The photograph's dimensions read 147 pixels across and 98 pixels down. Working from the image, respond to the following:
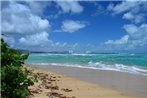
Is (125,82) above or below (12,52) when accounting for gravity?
below

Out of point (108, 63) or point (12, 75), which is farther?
point (108, 63)

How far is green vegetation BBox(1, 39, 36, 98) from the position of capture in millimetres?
5277

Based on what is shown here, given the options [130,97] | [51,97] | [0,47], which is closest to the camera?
[0,47]

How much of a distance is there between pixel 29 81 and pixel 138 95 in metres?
5.87

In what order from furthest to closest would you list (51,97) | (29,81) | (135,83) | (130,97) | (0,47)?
(135,83)
(130,97)
(51,97)
(29,81)
(0,47)

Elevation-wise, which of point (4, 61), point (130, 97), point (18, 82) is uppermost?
point (4, 61)

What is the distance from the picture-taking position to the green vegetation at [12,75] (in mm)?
5277

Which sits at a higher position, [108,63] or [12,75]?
[108,63]

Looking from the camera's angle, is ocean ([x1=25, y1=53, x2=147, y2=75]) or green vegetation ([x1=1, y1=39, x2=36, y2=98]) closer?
green vegetation ([x1=1, y1=39, x2=36, y2=98])

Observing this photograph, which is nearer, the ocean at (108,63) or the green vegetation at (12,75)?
the green vegetation at (12,75)

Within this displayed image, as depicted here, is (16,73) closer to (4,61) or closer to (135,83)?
(4,61)

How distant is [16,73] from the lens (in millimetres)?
5434

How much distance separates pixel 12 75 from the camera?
5355mm

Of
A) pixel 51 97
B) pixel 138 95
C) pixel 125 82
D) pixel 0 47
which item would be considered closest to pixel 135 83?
pixel 125 82
